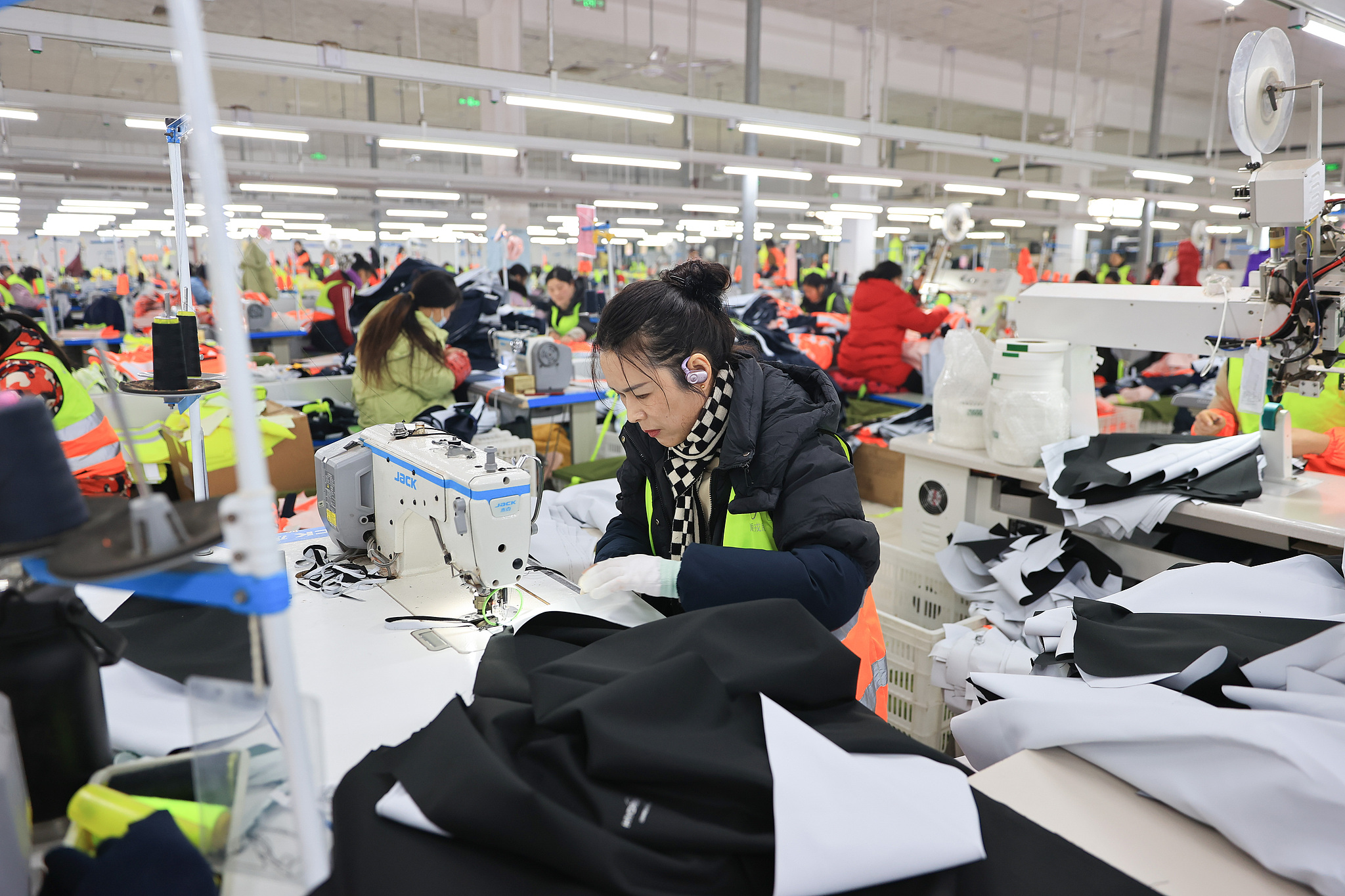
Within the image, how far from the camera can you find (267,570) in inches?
26.0

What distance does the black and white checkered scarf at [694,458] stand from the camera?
6.05 ft

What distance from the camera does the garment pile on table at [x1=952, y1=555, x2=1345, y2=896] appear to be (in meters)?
1.03

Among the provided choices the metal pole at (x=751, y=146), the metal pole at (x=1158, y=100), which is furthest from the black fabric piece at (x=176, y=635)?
the metal pole at (x=1158, y=100)

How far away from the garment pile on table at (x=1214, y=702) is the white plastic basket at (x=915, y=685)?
647mm

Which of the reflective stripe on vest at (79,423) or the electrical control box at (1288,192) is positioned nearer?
the electrical control box at (1288,192)

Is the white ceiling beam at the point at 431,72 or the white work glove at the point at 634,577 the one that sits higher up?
the white ceiling beam at the point at 431,72

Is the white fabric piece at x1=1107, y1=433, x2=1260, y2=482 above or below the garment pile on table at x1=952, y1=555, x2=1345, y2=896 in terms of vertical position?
above

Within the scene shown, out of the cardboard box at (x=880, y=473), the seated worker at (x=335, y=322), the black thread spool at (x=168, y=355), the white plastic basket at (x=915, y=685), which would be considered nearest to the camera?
the black thread spool at (x=168, y=355)

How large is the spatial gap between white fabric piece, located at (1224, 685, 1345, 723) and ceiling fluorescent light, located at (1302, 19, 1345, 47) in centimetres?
421

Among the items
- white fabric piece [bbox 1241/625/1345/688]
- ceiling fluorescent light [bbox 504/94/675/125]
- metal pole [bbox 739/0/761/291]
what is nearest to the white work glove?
white fabric piece [bbox 1241/625/1345/688]

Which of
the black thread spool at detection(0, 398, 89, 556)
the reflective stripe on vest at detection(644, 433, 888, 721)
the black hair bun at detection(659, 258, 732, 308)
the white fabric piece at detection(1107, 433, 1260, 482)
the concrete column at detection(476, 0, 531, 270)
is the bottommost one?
the reflective stripe on vest at detection(644, 433, 888, 721)

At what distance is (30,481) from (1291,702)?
4.99 ft

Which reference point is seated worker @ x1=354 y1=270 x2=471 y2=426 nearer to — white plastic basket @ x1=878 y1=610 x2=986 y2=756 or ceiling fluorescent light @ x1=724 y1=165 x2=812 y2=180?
white plastic basket @ x1=878 y1=610 x2=986 y2=756

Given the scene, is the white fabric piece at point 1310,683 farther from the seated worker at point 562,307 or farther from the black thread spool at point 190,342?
the seated worker at point 562,307
